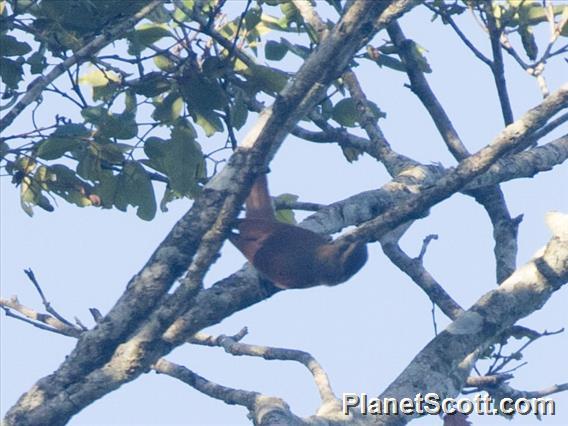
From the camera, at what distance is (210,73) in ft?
16.4

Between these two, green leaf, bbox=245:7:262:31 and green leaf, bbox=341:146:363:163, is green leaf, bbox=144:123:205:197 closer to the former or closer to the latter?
green leaf, bbox=245:7:262:31

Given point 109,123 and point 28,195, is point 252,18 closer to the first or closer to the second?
point 109,123

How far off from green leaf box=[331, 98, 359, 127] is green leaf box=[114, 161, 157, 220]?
128 centimetres

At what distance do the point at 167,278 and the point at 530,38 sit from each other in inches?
105

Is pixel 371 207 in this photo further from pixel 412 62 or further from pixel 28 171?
pixel 28 171

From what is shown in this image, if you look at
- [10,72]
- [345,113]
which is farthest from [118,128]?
[345,113]

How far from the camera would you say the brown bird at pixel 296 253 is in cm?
551

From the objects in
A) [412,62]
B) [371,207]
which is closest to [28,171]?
[371,207]

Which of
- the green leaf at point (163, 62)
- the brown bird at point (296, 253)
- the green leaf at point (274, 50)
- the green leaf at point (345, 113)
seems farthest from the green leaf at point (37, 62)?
the green leaf at point (345, 113)

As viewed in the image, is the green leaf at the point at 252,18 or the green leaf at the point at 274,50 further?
the green leaf at the point at 274,50

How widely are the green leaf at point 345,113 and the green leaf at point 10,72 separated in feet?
6.05

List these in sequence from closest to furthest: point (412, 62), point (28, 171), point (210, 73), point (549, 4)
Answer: point (210, 73) < point (28, 171) < point (549, 4) < point (412, 62)

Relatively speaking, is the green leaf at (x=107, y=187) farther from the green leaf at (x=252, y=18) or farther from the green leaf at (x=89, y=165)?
the green leaf at (x=252, y=18)

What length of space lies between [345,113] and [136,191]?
4.54 feet
